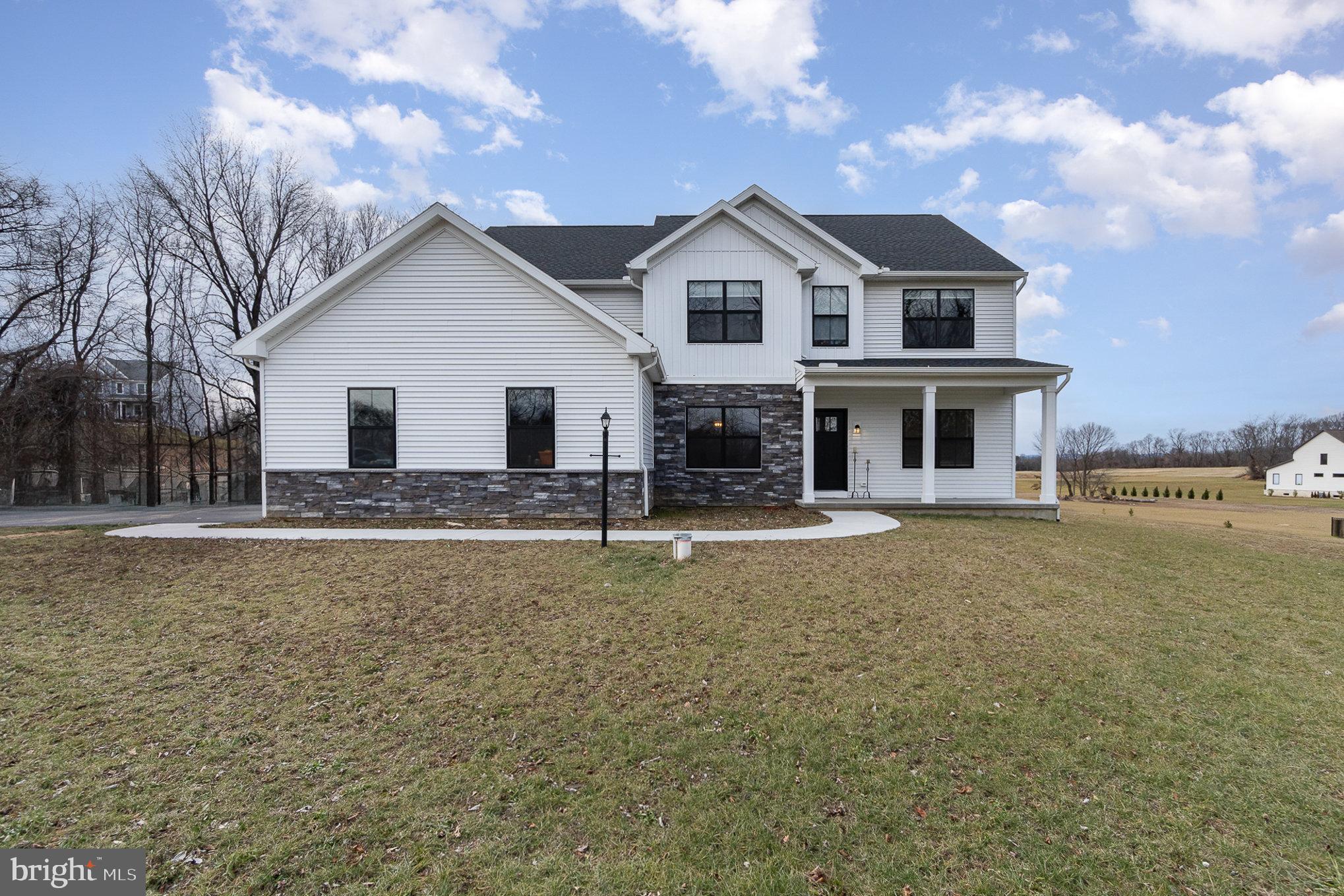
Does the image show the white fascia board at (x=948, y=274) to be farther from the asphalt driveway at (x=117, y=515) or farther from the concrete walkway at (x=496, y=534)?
the asphalt driveway at (x=117, y=515)

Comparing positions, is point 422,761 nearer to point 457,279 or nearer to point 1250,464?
point 457,279

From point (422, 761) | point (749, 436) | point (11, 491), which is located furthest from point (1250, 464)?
point (11, 491)

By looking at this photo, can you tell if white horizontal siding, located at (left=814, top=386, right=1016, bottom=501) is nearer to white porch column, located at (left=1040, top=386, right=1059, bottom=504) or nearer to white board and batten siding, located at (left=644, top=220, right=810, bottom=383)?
white porch column, located at (left=1040, top=386, right=1059, bottom=504)

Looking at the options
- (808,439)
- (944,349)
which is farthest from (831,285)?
(808,439)

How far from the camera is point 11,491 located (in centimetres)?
1647

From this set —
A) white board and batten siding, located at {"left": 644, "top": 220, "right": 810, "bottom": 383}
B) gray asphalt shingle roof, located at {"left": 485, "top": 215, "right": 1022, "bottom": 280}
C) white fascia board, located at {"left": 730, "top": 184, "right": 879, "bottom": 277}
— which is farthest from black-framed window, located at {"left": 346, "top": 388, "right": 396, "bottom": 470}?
white fascia board, located at {"left": 730, "top": 184, "right": 879, "bottom": 277}

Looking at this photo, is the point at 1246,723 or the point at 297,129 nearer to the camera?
the point at 1246,723

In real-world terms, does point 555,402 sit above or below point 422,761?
above

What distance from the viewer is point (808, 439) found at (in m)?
12.8

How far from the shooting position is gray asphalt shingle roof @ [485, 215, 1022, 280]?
14.3 m

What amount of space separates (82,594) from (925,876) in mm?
9239

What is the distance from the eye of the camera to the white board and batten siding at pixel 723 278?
13320 millimetres

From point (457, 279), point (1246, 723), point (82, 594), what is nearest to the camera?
point (1246, 723)

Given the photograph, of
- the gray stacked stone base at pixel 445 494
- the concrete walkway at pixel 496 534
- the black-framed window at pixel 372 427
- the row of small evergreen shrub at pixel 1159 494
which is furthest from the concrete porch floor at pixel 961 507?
the row of small evergreen shrub at pixel 1159 494
